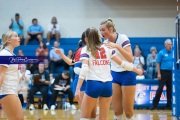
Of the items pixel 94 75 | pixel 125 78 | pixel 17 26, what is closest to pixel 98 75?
pixel 94 75

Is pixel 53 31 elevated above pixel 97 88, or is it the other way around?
pixel 53 31

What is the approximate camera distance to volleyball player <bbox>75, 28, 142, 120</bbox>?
5.15 metres

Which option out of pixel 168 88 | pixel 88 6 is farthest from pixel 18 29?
pixel 168 88

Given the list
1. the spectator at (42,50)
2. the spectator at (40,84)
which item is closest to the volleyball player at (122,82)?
the spectator at (40,84)

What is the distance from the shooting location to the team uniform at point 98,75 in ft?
16.9

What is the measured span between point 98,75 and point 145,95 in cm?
777

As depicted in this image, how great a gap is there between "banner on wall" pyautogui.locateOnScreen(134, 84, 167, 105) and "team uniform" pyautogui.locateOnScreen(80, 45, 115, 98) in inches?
298

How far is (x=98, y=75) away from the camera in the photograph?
5.18 m

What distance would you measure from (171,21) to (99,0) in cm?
372

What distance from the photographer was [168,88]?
Answer: 12.2 metres

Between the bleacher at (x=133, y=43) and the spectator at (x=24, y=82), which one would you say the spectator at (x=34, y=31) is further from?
the spectator at (x=24, y=82)

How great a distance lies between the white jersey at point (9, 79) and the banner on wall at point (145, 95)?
785cm

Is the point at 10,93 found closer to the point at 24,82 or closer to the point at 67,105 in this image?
the point at 67,105

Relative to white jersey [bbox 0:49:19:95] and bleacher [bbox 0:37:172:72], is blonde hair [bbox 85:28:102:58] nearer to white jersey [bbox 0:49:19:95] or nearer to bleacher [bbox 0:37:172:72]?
white jersey [bbox 0:49:19:95]
